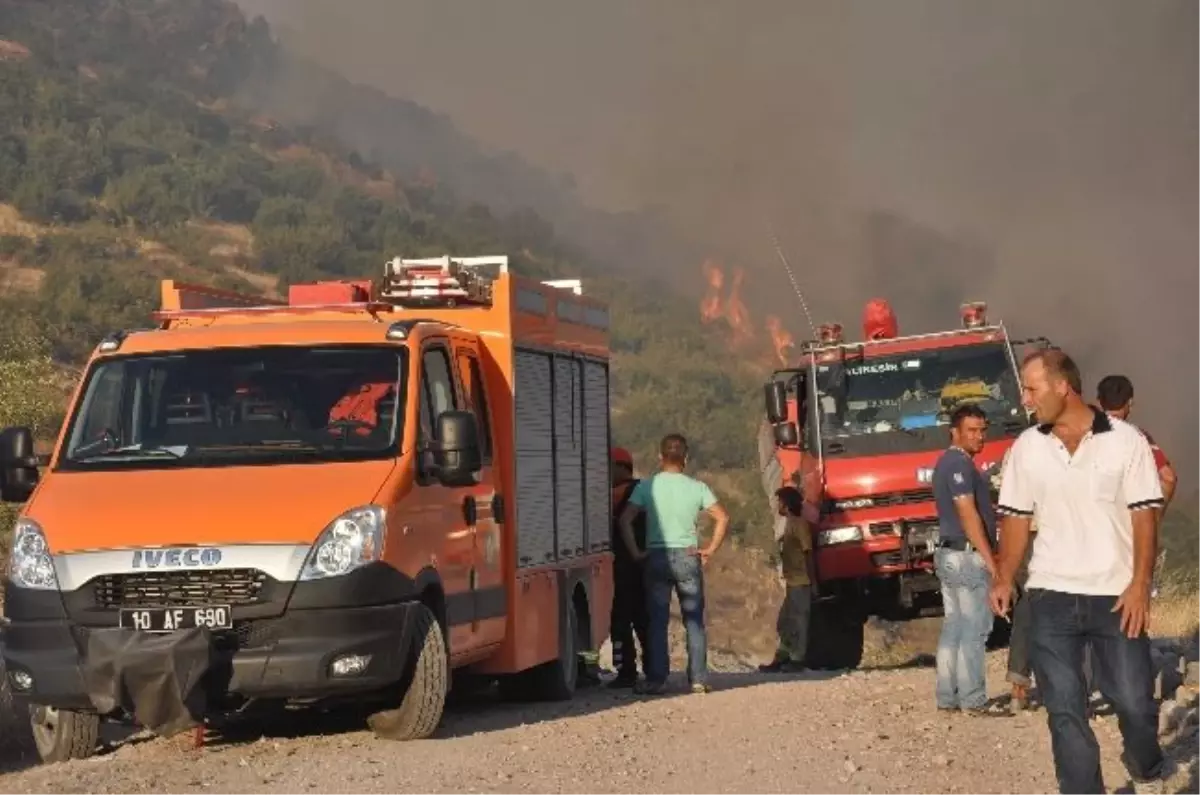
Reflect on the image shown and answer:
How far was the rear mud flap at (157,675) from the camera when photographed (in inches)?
396

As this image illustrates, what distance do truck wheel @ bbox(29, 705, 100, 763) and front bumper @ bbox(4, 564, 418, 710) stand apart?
0.77m

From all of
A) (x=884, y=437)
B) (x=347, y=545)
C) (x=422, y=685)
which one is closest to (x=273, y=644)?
(x=347, y=545)

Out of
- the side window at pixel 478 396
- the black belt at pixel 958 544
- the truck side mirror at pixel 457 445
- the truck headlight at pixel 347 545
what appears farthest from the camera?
the black belt at pixel 958 544

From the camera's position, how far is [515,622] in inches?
504

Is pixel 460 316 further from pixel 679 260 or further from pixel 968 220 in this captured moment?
pixel 679 260

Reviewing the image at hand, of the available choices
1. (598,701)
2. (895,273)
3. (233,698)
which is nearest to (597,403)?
(598,701)

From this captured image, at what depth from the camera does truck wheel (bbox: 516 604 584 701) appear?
550 inches

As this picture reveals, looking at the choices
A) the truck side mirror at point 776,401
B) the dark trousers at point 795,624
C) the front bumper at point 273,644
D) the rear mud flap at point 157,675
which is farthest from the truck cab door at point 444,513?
the dark trousers at point 795,624

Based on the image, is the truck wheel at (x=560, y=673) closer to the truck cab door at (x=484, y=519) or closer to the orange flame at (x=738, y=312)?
the truck cab door at (x=484, y=519)

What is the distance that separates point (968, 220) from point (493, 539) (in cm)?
3800

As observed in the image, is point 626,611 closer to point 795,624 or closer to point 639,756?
point 795,624

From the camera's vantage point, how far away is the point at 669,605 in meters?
15.0

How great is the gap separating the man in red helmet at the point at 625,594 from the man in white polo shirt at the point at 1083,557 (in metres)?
7.56

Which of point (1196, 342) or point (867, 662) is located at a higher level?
point (1196, 342)
